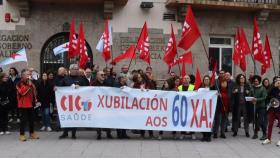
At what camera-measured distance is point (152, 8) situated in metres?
17.6

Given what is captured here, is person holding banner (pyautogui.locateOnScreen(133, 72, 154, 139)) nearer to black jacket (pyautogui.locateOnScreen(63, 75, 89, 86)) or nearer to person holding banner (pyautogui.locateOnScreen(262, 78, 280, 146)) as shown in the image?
black jacket (pyautogui.locateOnScreen(63, 75, 89, 86))

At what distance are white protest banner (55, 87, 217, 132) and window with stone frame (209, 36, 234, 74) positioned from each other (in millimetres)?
6300

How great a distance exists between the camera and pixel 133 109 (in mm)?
12164

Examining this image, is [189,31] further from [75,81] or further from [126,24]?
[126,24]

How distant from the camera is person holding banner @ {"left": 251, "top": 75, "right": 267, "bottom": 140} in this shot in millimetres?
12828

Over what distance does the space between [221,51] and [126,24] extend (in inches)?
152

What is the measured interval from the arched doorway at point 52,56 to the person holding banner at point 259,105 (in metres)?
6.59

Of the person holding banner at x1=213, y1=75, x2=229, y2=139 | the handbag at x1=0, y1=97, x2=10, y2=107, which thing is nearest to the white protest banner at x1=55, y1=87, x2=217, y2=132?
the person holding banner at x1=213, y1=75, x2=229, y2=139

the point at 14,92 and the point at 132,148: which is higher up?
the point at 14,92

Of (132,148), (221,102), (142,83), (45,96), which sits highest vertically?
(142,83)

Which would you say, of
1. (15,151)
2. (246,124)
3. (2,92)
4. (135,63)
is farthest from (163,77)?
(15,151)

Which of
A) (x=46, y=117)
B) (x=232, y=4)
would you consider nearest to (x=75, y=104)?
(x=46, y=117)

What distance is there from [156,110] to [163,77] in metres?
5.51

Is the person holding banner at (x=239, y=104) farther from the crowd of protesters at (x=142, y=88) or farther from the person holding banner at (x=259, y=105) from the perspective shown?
the person holding banner at (x=259, y=105)
